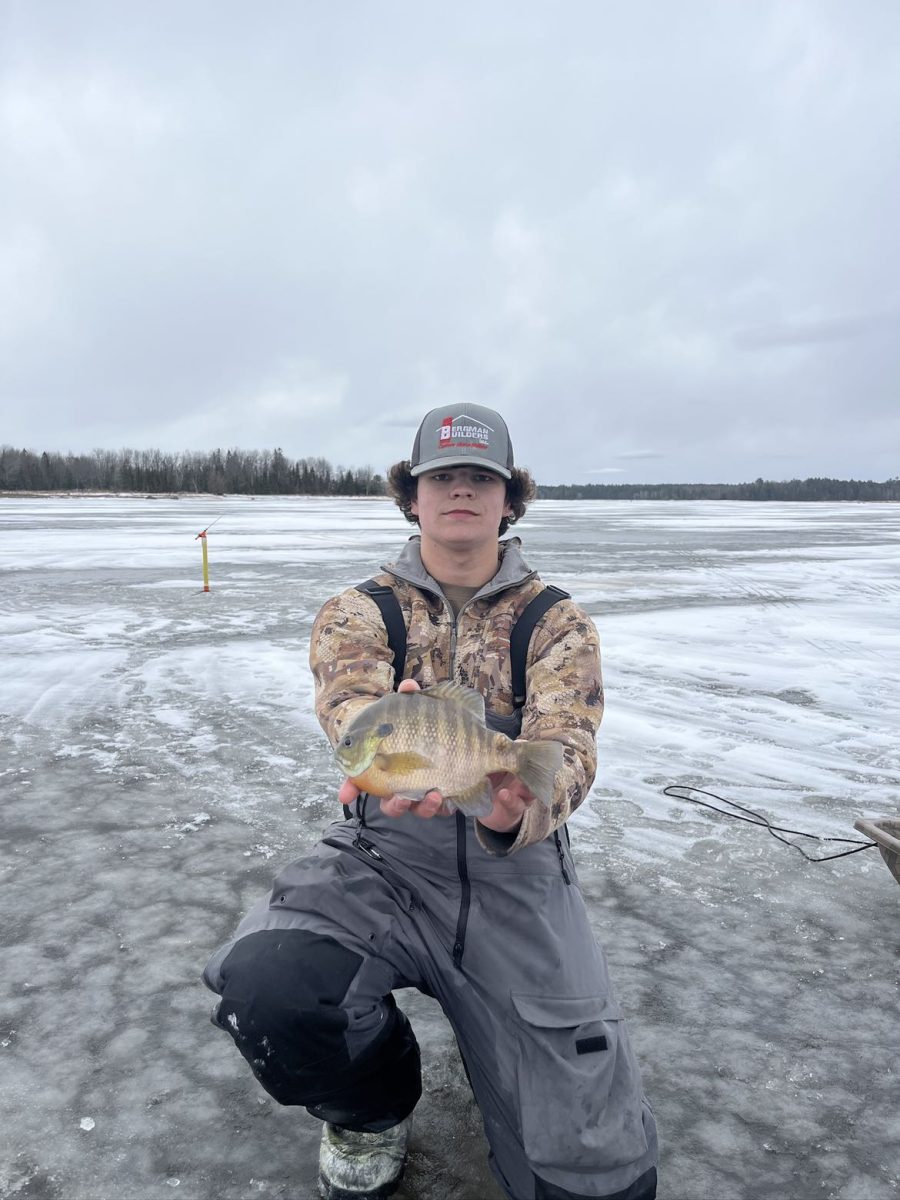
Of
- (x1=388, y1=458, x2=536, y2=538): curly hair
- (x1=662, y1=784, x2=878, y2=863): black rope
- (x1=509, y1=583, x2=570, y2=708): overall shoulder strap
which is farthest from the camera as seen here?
(x1=662, y1=784, x2=878, y2=863): black rope

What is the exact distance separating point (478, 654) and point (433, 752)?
2.87 feet

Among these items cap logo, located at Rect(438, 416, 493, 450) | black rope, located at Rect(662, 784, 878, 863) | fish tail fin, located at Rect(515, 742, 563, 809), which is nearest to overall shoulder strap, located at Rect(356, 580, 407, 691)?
cap logo, located at Rect(438, 416, 493, 450)

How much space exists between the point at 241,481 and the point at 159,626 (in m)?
124

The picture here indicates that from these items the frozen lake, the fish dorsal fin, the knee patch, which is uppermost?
the fish dorsal fin

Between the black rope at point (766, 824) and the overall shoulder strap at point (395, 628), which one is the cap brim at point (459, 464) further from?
the black rope at point (766, 824)

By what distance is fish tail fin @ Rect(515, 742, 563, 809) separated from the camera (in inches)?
88.8

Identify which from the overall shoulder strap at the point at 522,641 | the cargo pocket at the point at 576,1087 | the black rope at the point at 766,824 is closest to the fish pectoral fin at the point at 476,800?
the cargo pocket at the point at 576,1087

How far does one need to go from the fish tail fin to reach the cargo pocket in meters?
0.72

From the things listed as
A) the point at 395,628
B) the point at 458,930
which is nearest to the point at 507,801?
the point at 458,930

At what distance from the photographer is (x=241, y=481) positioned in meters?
130

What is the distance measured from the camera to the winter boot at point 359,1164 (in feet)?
7.68

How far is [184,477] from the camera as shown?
13250cm

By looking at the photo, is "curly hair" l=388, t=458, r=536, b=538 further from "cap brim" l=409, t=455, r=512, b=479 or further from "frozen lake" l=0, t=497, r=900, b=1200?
"frozen lake" l=0, t=497, r=900, b=1200

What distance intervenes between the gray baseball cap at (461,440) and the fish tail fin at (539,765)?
1247mm
